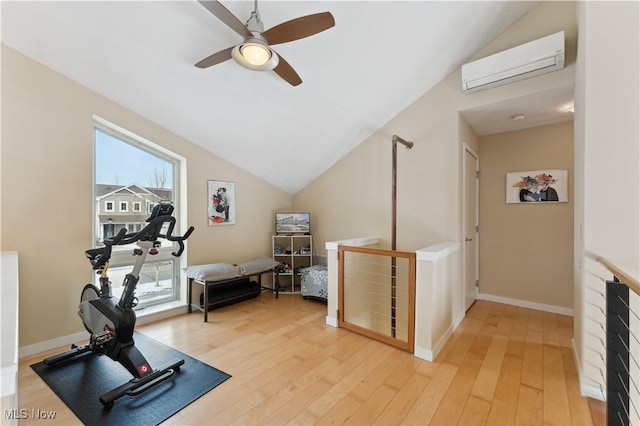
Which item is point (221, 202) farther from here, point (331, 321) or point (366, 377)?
point (366, 377)

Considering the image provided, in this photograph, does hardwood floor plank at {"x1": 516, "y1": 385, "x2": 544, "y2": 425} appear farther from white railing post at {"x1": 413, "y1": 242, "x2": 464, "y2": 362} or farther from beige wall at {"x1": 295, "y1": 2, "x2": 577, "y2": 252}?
beige wall at {"x1": 295, "y1": 2, "x2": 577, "y2": 252}

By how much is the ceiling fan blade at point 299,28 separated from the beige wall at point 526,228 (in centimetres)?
337

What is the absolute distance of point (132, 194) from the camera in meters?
3.27

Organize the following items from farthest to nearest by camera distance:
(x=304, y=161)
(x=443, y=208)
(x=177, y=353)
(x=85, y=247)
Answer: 1. (x=304, y=161)
2. (x=443, y=208)
3. (x=85, y=247)
4. (x=177, y=353)

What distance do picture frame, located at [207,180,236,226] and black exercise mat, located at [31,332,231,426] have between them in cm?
179

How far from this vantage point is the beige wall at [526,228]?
3.57 meters

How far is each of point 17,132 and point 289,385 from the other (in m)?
3.15

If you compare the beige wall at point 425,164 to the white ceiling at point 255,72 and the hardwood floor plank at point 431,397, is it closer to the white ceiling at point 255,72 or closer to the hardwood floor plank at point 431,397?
the white ceiling at point 255,72

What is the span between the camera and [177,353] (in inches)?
101

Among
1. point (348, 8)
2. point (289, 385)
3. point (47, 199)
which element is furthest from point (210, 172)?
point (289, 385)

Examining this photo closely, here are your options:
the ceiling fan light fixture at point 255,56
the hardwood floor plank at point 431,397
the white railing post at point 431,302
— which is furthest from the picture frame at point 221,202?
the hardwood floor plank at point 431,397

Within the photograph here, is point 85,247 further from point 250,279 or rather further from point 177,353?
point 250,279

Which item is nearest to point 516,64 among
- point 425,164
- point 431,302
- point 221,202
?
point 425,164

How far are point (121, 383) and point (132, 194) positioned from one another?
6.64 ft
